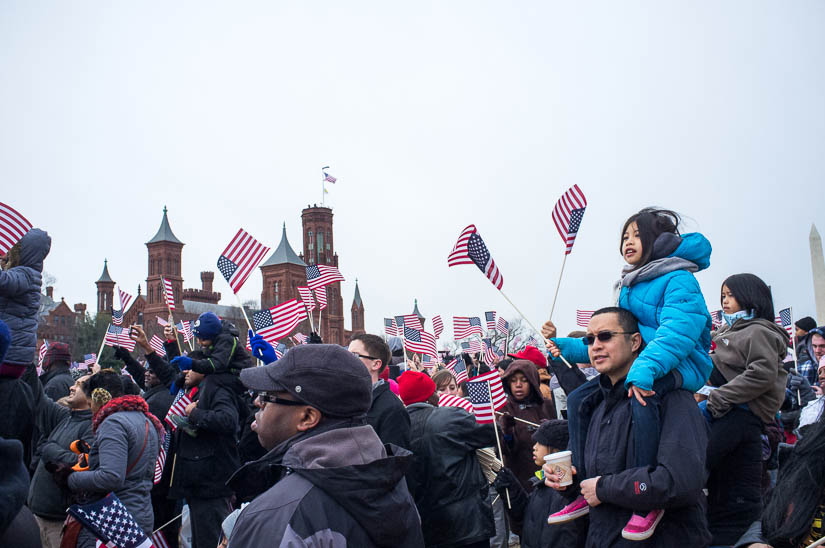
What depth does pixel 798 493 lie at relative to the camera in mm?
3514

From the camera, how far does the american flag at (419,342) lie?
15.9 meters

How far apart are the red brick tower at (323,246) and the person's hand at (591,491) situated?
114126 millimetres

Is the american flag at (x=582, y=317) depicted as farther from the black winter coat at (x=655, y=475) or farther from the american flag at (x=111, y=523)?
the black winter coat at (x=655, y=475)

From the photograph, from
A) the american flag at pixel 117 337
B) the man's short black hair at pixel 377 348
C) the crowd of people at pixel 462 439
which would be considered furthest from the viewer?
the american flag at pixel 117 337

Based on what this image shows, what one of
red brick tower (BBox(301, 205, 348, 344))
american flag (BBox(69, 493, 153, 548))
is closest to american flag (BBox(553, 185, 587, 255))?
american flag (BBox(69, 493, 153, 548))

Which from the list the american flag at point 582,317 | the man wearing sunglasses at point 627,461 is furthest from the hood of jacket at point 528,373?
the american flag at point 582,317

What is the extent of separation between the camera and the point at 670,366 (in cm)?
332

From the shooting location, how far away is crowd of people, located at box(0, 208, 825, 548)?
2.70 meters

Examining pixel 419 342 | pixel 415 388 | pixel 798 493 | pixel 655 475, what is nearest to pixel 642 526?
pixel 655 475

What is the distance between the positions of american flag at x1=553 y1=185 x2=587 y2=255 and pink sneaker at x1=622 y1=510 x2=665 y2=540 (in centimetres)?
416

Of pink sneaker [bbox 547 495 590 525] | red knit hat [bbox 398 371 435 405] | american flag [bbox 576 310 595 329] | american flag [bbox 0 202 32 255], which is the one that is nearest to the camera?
pink sneaker [bbox 547 495 590 525]

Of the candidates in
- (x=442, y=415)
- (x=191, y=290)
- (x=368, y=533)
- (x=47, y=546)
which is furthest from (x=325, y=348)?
(x=191, y=290)

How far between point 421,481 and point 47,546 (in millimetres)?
3484

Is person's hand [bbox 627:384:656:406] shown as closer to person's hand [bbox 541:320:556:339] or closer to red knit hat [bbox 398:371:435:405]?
person's hand [bbox 541:320:556:339]
